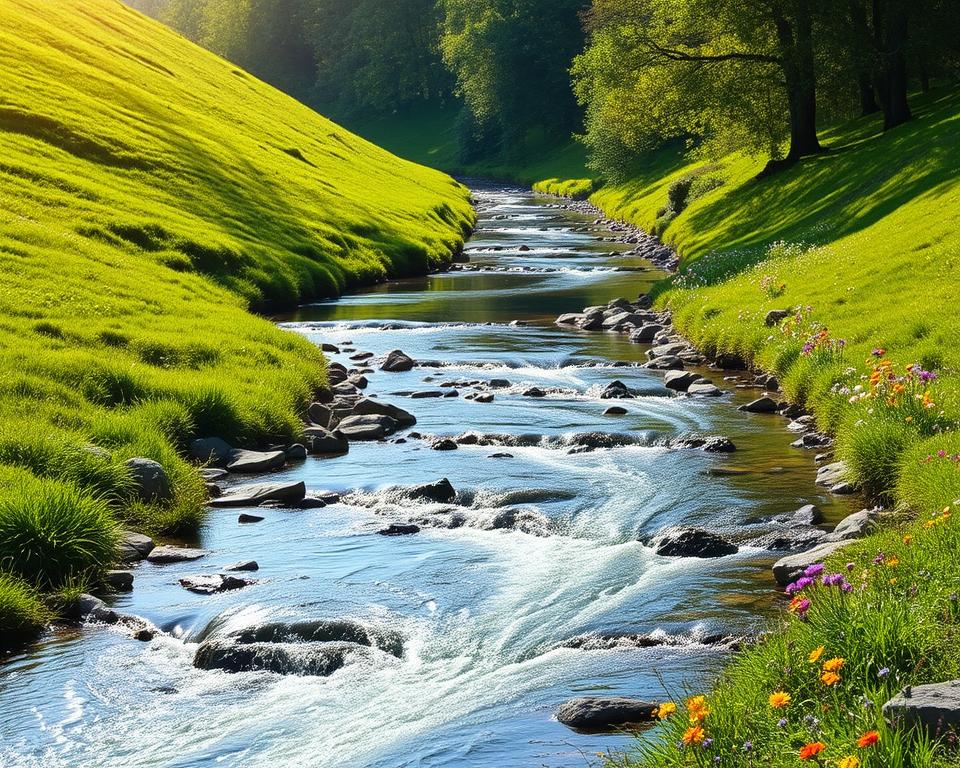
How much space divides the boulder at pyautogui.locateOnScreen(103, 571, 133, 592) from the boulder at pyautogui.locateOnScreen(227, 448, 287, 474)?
19.0 feet

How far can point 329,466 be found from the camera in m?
20.3

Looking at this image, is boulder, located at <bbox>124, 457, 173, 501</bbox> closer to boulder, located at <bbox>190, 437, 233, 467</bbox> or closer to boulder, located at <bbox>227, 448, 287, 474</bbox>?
boulder, located at <bbox>190, 437, 233, 467</bbox>

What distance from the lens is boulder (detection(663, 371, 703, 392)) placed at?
25.4 m

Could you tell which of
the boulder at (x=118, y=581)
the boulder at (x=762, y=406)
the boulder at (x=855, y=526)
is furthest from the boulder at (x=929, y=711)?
the boulder at (x=762, y=406)

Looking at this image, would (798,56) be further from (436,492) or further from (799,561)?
(799,561)

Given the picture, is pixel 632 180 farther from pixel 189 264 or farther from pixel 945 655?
pixel 945 655

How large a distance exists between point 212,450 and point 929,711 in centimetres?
1514

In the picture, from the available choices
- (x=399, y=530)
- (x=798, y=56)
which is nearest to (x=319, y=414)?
(x=399, y=530)

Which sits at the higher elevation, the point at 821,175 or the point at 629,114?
the point at 629,114

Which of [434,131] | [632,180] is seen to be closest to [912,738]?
[632,180]

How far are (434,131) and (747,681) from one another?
539ft

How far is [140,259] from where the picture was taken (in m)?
35.0

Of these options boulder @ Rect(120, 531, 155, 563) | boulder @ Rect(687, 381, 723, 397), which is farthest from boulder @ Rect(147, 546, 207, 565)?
boulder @ Rect(687, 381, 723, 397)

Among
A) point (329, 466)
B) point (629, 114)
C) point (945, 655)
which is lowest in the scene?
point (329, 466)
